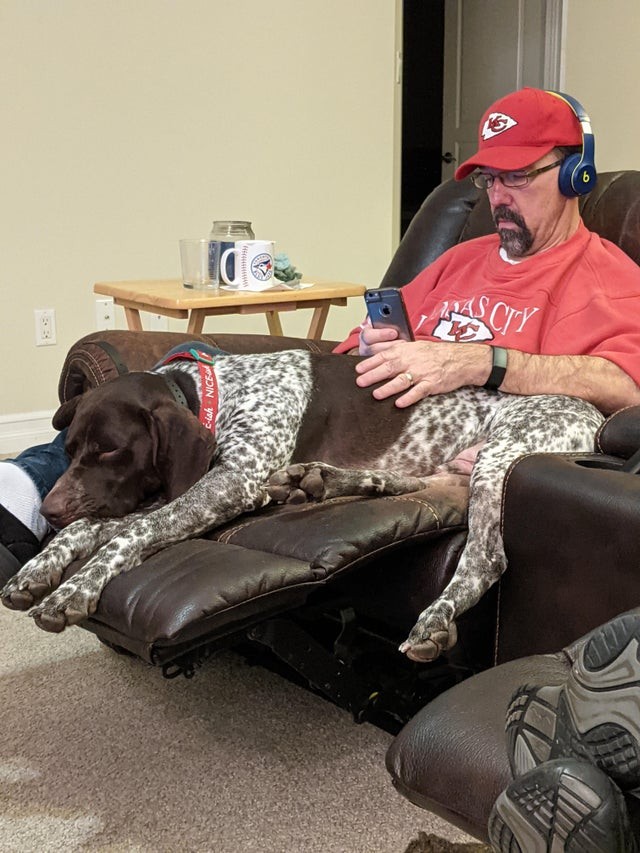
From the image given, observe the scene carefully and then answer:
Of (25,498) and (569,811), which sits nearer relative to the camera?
(569,811)

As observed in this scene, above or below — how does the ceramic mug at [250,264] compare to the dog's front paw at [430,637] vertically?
above

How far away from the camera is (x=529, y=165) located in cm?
247

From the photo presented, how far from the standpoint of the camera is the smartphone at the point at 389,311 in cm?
248

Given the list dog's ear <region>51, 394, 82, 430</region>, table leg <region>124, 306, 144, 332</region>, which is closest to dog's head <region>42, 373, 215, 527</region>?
dog's ear <region>51, 394, 82, 430</region>

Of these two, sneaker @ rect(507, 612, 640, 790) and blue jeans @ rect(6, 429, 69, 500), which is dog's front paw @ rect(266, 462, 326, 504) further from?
sneaker @ rect(507, 612, 640, 790)

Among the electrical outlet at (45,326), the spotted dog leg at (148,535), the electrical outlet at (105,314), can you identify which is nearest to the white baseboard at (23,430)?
the electrical outlet at (45,326)

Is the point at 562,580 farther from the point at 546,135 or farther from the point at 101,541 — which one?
the point at 546,135

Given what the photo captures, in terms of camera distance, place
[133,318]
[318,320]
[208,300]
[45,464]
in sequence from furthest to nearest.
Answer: [318,320] < [133,318] < [208,300] < [45,464]

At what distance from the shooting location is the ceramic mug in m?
3.48

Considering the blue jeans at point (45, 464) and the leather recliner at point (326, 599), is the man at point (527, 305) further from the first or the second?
the leather recliner at point (326, 599)

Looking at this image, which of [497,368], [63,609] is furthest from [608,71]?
[63,609]

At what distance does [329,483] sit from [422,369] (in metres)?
0.41

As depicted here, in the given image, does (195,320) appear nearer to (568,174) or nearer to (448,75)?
(568,174)

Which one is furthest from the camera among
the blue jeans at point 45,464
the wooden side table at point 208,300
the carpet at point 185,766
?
the wooden side table at point 208,300
